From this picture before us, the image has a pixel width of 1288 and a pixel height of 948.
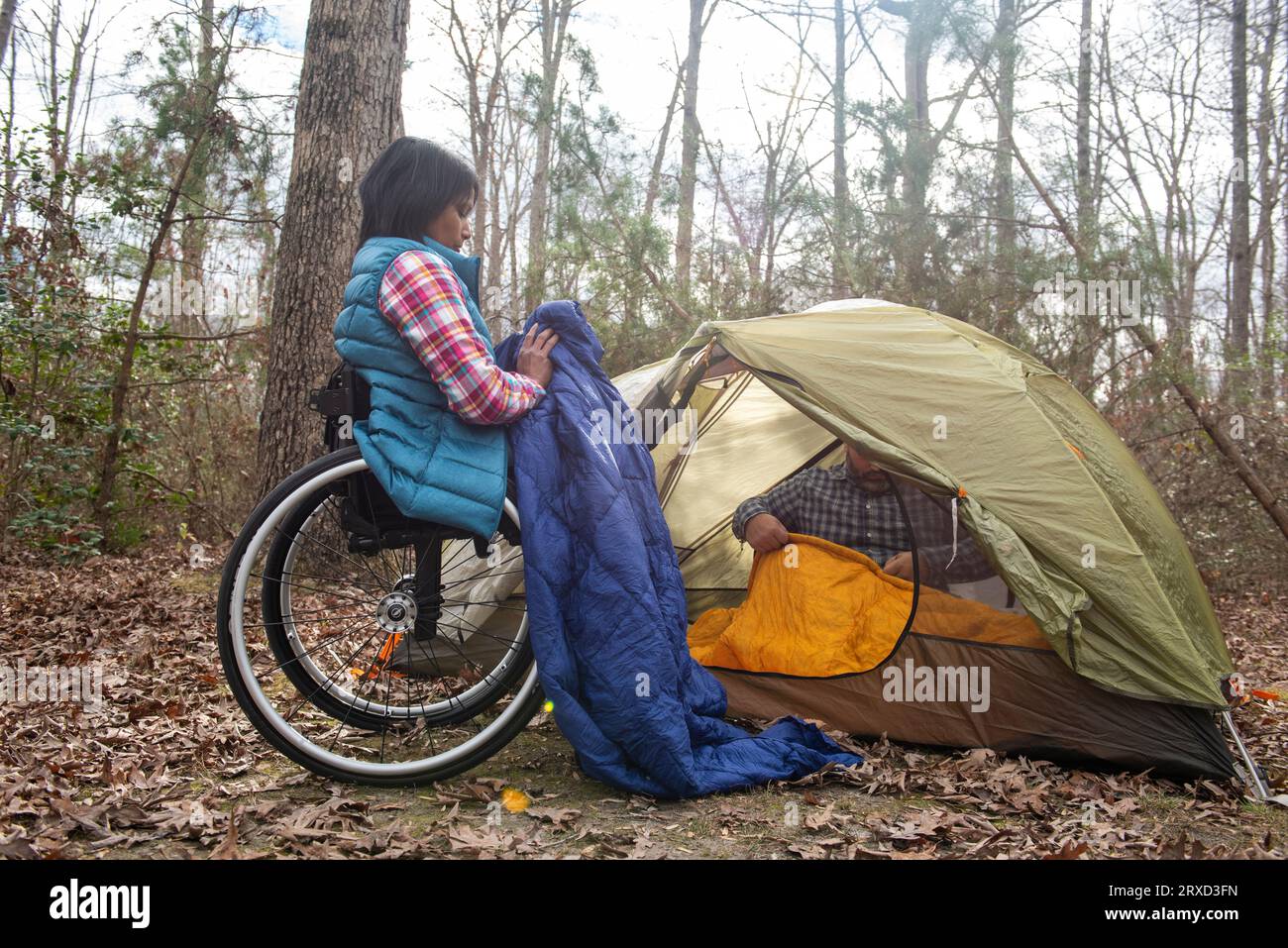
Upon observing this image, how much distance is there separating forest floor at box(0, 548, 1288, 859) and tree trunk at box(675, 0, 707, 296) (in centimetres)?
550

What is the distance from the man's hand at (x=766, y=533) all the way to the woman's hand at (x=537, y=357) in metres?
1.15

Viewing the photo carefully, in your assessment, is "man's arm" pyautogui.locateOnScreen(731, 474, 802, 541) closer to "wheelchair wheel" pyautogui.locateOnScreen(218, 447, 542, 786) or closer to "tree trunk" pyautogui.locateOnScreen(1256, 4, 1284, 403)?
"wheelchair wheel" pyautogui.locateOnScreen(218, 447, 542, 786)

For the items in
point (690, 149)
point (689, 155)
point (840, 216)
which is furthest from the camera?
point (689, 155)

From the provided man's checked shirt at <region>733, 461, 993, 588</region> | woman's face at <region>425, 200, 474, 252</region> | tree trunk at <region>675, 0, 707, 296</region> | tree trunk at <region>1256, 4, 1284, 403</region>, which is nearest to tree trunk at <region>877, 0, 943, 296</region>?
tree trunk at <region>675, 0, 707, 296</region>

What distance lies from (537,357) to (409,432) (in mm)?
437

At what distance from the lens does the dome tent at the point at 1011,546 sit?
2607mm

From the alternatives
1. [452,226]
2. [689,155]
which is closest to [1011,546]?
[452,226]

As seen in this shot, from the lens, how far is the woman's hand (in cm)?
243

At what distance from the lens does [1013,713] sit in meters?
2.74

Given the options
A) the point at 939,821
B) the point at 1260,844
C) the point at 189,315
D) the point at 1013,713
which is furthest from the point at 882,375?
the point at 189,315

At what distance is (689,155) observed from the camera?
1150 centimetres

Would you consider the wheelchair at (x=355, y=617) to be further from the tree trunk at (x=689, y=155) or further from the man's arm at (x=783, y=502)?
the tree trunk at (x=689, y=155)

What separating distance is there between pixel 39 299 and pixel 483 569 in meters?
4.49

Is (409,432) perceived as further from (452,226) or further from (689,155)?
(689,155)
